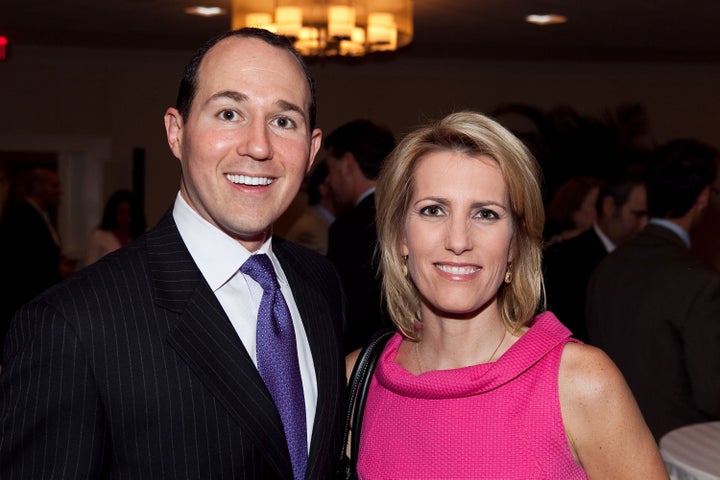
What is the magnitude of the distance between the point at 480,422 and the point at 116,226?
5.45 meters

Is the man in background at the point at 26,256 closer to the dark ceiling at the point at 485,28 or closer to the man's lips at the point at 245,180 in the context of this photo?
the dark ceiling at the point at 485,28

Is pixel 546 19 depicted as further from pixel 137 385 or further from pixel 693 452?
pixel 137 385

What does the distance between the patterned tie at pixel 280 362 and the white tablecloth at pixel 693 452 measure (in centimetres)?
146

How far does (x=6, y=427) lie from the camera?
1.38 meters

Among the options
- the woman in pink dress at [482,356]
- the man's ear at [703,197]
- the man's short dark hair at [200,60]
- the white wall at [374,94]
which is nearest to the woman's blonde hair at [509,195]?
the woman in pink dress at [482,356]

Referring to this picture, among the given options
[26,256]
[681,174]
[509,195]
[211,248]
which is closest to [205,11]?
[26,256]

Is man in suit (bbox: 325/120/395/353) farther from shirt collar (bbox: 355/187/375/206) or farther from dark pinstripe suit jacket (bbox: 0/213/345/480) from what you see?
dark pinstripe suit jacket (bbox: 0/213/345/480)

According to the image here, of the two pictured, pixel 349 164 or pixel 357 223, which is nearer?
pixel 357 223

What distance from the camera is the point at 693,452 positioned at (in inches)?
109

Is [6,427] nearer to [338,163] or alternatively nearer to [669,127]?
[338,163]

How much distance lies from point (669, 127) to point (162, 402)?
8.75 metres

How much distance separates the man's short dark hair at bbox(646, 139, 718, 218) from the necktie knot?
2030 mm

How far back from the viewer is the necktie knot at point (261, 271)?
66.6 inches

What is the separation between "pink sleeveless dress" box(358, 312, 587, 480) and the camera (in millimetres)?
1768
